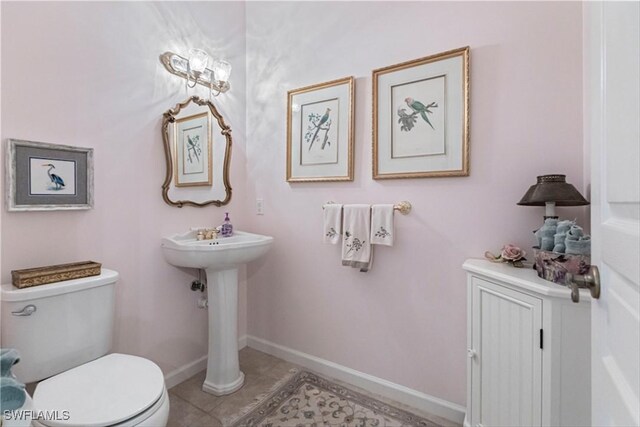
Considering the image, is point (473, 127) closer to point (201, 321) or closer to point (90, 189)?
point (90, 189)

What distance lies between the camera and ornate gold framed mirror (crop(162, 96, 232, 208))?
Answer: 1.84 metres

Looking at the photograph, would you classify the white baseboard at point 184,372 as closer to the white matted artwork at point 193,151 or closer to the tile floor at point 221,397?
the tile floor at point 221,397

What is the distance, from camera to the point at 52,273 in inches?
49.1

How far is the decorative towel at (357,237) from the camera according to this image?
5.74 feet

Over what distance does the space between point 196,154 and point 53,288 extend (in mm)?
1081

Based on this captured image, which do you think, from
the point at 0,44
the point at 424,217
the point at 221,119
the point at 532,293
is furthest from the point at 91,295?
Result: the point at 532,293

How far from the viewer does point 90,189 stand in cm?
147

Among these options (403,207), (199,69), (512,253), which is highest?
(199,69)

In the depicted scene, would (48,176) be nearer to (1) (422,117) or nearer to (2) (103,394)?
(2) (103,394)

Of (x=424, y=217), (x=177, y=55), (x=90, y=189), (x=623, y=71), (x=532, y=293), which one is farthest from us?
(x=177, y=55)

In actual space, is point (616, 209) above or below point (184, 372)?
above

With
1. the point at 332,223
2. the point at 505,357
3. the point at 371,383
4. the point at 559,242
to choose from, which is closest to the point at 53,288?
the point at 332,223

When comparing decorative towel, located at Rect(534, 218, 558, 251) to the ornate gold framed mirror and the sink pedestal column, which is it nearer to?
the sink pedestal column

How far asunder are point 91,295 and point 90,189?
52 centimetres
